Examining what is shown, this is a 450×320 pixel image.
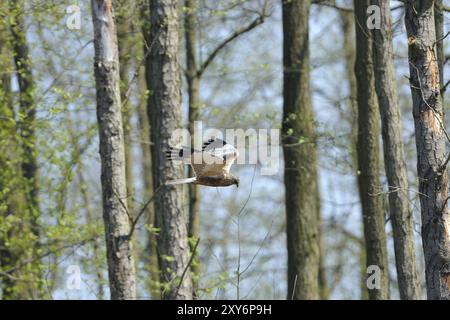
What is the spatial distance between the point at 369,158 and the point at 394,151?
1514mm

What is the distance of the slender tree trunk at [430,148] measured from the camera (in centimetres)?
898

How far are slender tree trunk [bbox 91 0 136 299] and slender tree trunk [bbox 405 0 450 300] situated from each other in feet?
11.1

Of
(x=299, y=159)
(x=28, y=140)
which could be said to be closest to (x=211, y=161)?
(x=299, y=159)

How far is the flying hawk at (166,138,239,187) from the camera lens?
32.1 feet

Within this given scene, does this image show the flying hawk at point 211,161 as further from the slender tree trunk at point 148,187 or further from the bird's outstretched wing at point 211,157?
the slender tree trunk at point 148,187

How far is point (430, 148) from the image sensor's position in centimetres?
907

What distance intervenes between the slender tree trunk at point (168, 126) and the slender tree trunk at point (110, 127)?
1.43 m

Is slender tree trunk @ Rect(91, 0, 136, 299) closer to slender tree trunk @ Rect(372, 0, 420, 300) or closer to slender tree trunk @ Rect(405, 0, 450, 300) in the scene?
slender tree trunk @ Rect(405, 0, 450, 300)

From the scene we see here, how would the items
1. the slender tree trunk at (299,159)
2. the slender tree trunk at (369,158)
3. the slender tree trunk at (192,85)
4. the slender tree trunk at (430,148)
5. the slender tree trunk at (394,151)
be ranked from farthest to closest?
the slender tree trunk at (192,85), the slender tree trunk at (299,159), the slender tree trunk at (369,158), the slender tree trunk at (394,151), the slender tree trunk at (430,148)

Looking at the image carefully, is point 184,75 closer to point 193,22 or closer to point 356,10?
point 193,22

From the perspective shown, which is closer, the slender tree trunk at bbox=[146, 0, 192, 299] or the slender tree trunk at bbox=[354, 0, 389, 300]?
the slender tree trunk at bbox=[146, 0, 192, 299]

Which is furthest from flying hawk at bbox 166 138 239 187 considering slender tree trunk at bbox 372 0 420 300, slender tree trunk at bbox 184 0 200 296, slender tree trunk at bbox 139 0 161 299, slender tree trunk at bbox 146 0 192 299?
slender tree trunk at bbox 184 0 200 296

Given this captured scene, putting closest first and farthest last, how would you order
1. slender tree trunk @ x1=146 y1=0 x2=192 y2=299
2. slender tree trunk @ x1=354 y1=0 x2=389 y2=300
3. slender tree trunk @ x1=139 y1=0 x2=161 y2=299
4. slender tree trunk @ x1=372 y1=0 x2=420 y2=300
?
slender tree trunk @ x1=146 y1=0 x2=192 y2=299, slender tree trunk @ x1=372 y1=0 x2=420 y2=300, slender tree trunk @ x1=354 y1=0 x2=389 y2=300, slender tree trunk @ x1=139 y1=0 x2=161 y2=299

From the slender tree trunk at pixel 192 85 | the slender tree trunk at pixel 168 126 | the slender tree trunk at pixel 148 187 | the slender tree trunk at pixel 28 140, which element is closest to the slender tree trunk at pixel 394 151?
the slender tree trunk at pixel 168 126
